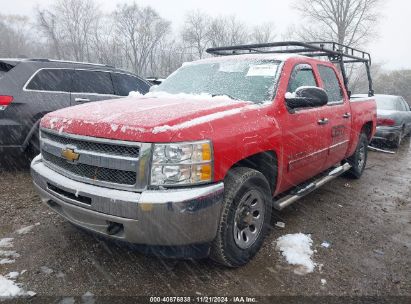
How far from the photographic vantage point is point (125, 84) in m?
6.73

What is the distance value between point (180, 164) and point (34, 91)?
12.5 ft

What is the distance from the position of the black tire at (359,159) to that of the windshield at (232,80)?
2.80 metres

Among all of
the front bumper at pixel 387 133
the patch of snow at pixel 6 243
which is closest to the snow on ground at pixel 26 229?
the patch of snow at pixel 6 243

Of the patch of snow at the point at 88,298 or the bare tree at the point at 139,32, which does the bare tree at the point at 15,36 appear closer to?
the bare tree at the point at 139,32

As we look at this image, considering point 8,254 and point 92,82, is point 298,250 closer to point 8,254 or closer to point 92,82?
point 8,254

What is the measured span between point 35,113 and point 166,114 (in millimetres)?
3317

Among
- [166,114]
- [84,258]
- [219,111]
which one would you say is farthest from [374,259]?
[84,258]

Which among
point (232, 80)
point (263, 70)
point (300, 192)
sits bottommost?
point (300, 192)

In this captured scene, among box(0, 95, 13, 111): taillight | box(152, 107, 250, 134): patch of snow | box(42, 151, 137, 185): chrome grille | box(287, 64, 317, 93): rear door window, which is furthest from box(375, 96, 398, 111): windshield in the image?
box(42, 151, 137, 185): chrome grille

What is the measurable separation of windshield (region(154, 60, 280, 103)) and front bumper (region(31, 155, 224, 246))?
4.27ft

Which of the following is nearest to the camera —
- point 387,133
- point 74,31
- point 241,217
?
point 241,217

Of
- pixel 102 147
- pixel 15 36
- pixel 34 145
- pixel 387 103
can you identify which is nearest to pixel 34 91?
pixel 34 145

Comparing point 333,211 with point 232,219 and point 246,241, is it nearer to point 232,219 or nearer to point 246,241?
point 246,241

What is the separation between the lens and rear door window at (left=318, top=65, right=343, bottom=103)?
14.6 feet
